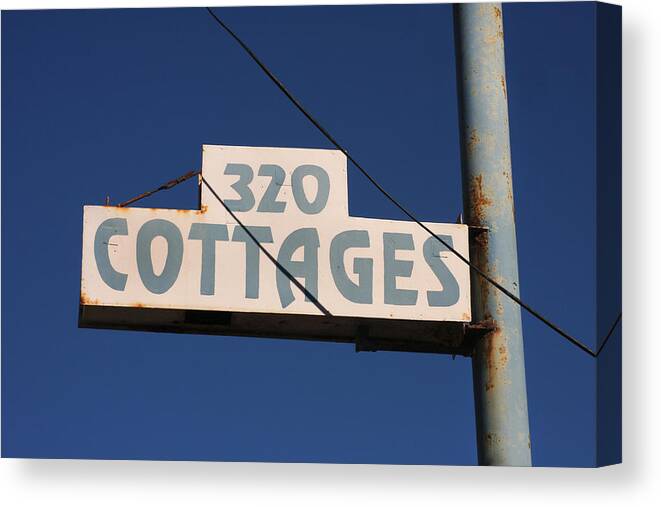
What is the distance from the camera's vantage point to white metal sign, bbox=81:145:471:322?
639cm

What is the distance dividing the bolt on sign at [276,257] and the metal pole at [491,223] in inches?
4.8

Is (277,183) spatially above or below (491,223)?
above

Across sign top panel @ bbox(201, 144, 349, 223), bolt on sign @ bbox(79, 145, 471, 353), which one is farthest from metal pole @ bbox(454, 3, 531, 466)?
sign top panel @ bbox(201, 144, 349, 223)

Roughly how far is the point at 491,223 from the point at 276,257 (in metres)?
0.93

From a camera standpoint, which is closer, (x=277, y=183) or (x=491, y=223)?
(x=491, y=223)

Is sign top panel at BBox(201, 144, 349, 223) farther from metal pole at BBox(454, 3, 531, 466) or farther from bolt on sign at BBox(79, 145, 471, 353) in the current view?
metal pole at BBox(454, 3, 531, 466)

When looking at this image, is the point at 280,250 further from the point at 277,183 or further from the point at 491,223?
the point at 491,223

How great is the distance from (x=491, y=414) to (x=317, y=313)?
0.87 m

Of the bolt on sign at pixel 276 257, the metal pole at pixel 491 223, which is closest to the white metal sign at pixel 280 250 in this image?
the bolt on sign at pixel 276 257

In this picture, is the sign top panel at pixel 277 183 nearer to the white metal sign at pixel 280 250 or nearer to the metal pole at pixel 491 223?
the white metal sign at pixel 280 250

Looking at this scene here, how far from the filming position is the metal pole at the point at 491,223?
6.16m

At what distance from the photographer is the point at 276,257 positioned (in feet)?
21.2

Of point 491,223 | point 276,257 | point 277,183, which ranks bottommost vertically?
point 276,257

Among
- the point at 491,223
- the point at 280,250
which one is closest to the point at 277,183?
the point at 280,250
